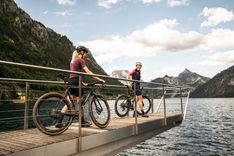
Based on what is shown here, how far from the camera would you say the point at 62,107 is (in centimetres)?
622

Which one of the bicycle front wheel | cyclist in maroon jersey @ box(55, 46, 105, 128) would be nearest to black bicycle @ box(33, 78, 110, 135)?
the bicycle front wheel

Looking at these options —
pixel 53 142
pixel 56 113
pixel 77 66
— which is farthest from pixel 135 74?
pixel 53 142

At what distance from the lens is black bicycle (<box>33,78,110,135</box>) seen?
18.5ft

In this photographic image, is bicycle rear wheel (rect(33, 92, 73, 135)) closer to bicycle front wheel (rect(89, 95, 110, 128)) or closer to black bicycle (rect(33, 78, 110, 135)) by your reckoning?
black bicycle (rect(33, 78, 110, 135))

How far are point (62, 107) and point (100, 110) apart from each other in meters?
1.77

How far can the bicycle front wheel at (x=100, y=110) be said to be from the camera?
7319 millimetres

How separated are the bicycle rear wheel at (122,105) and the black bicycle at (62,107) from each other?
355cm

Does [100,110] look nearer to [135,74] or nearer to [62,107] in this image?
[62,107]

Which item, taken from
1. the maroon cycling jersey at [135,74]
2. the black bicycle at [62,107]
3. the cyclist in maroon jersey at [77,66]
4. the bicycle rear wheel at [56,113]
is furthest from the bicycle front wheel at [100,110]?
the maroon cycling jersey at [135,74]

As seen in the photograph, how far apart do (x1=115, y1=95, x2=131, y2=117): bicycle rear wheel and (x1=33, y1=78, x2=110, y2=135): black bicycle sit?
3547 mm

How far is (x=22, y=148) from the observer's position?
182 inches

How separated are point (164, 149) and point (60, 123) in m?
16.7

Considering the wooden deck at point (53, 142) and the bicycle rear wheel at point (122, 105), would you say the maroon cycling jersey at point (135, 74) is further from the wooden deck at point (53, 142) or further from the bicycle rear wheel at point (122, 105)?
the wooden deck at point (53, 142)

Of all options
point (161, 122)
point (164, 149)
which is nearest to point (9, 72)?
point (164, 149)
